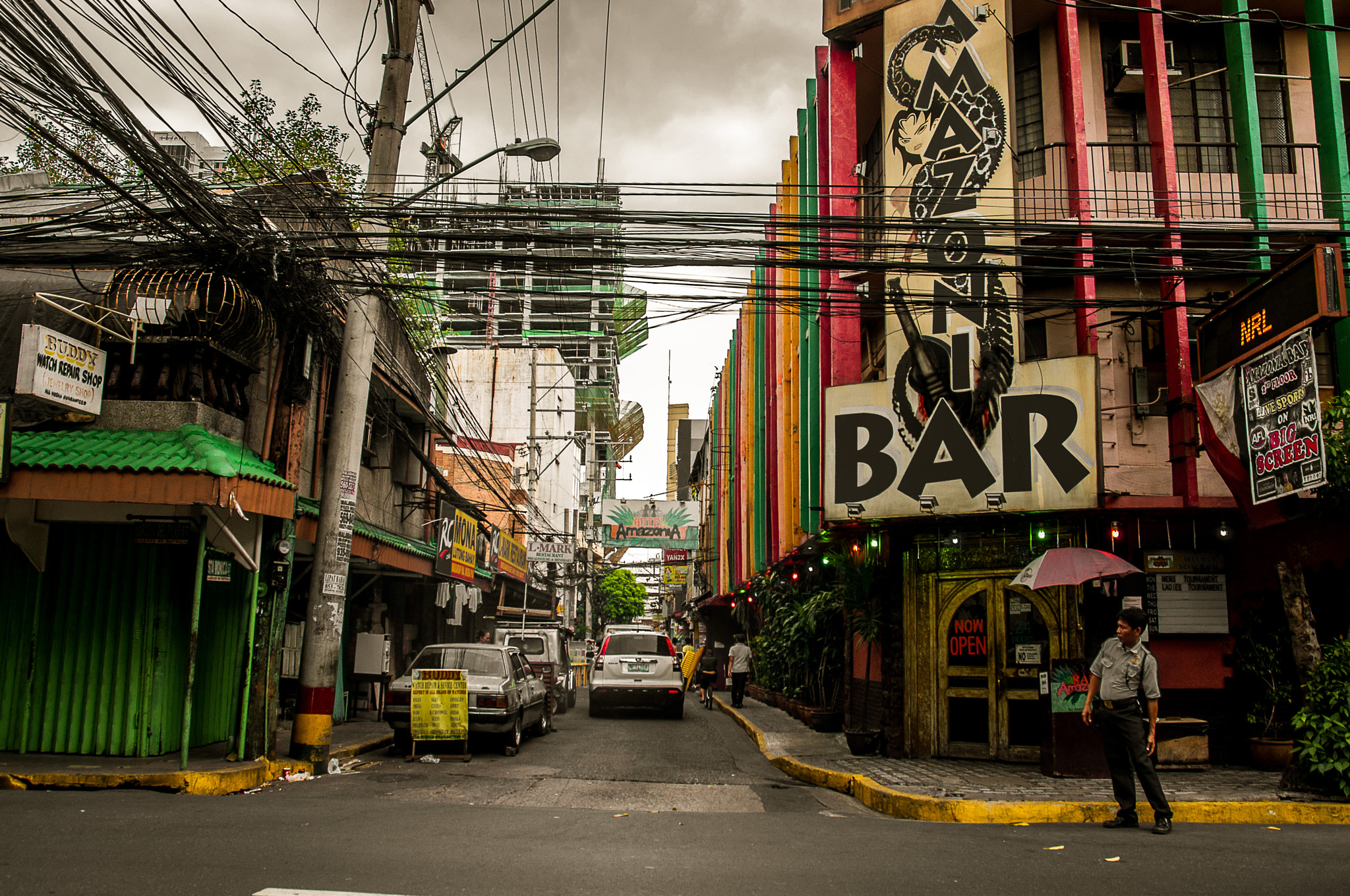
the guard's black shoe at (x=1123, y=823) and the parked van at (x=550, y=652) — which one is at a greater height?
the parked van at (x=550, y=652)

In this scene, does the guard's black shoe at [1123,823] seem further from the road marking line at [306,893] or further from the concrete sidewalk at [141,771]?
the concrete sidewalk at [141,771]

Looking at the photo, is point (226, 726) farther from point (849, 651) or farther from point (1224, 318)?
point (1224, 318)

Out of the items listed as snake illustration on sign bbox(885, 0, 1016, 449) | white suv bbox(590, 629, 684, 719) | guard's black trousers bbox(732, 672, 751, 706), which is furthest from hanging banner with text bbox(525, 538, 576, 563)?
snake illustration on sign bbox(885, 0, 1016, 449)

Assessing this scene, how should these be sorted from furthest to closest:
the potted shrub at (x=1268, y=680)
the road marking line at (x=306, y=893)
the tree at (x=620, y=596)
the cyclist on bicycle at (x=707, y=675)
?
1. the tree at (x=620, y=596)
2. the cyclist on bicycle at (x=707, y=675)
3. the potted shrub at (x=1268, y=680)
4. the road marking line at (x=306, y=893)

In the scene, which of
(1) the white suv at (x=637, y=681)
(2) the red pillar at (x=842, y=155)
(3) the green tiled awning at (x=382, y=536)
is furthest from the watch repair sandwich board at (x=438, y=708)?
(1) the white suv at (x=637, y=681)

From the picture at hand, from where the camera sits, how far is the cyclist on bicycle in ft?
82.0

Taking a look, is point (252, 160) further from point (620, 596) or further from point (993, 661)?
point (620, 596)

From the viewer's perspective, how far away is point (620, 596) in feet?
281

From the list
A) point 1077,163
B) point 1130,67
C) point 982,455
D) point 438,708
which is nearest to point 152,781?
point 438,708

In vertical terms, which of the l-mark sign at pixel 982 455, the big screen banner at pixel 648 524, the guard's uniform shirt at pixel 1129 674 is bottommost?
the guard's uniform shirt at pixel 1129 674

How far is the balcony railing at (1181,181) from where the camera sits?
1308cm

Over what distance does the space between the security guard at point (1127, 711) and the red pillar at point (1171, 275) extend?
451 cm

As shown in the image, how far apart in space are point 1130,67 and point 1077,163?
2.15m

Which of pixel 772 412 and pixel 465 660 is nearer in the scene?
pixel 465 660
